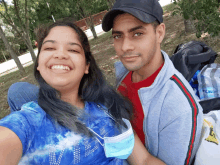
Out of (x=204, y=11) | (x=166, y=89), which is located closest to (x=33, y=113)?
(x=166, y=89)

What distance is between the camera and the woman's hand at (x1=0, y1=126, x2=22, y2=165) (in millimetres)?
918

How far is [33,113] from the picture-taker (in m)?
1.20

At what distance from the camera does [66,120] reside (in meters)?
1.29

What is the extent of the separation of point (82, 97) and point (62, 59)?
0.49 m

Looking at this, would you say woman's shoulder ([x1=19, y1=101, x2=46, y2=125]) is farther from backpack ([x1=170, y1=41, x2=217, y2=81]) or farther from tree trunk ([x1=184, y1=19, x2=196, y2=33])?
tree trunk ([x1=184, y1=19, x2=196, y2=33])

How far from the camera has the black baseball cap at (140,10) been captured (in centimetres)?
144

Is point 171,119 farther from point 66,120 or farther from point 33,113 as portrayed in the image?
point 33,113

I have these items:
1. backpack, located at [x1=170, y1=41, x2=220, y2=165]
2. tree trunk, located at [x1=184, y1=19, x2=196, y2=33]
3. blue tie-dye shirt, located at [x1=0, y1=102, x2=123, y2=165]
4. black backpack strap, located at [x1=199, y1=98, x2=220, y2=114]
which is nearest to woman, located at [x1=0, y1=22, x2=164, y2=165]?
blue tie-dye shirt, located at [x1=0, y1=102, x2=123, y2=165]

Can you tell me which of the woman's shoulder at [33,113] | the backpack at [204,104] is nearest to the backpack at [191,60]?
the backpack at [204,104]

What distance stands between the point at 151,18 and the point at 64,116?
117 centimetres

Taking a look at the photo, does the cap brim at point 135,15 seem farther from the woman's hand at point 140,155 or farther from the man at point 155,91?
the woman's hand at point 140,155

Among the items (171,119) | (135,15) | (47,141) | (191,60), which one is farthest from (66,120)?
(191,60)

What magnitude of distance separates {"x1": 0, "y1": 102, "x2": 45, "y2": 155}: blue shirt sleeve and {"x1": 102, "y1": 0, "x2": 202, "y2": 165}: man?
0.93m

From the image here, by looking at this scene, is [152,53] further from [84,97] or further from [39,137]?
[39,137]
